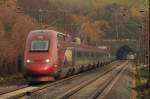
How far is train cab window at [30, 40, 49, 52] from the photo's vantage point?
93.8 feet

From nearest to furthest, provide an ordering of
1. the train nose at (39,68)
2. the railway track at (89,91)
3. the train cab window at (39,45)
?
the railway track at (89,91)
the train nose at (39,68)
the train cab window at (39,45)

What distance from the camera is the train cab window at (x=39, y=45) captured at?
93.8 feet

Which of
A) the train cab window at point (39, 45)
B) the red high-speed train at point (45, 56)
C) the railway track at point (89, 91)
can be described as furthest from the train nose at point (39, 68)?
the railway track at point (89, 91)

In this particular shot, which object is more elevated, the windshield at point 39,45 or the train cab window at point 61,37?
the train cab window at point 61,37

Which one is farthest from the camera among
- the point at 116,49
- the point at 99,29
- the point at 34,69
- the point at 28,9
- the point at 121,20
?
the point at 116,49

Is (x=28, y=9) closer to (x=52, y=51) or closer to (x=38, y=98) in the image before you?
(x=52, y=51)

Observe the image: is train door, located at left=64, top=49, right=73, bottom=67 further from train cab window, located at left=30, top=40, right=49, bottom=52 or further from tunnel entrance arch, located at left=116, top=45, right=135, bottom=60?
tunnel entrance arch, located at left=116, top=45, right=135, bottom=60

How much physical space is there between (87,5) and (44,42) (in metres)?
47.3

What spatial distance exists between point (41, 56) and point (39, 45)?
116cm

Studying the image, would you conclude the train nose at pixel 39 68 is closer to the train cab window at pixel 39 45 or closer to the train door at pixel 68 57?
the train cab window at pixel 39 45

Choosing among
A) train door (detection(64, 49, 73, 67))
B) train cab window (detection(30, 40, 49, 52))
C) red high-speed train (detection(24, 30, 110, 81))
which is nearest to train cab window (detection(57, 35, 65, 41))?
red high-speed train (detection(24, 30, 110, 81))

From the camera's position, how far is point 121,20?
86500mm

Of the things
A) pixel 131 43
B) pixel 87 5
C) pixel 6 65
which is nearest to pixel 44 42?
pixel 6 65

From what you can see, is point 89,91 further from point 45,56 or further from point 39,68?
point 45,56
